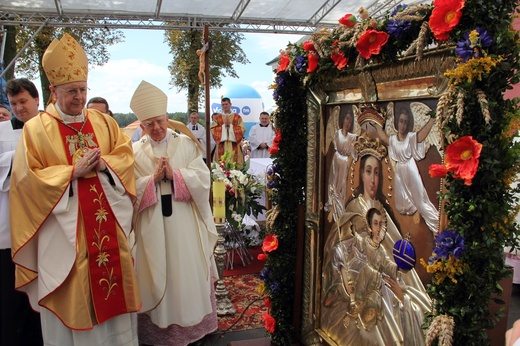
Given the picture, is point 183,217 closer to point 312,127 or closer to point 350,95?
point 312,127

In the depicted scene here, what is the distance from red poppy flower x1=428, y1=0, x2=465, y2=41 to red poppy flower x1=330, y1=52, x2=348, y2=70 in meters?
0.69

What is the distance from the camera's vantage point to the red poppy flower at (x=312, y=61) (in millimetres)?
2590

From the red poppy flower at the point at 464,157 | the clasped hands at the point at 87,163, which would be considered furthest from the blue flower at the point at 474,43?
the clasped hands at the point at 87,163

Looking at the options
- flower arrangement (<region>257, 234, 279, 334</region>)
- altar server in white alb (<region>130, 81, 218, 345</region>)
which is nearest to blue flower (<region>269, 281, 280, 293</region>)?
flower arrangement (<region>257, 234, 279, 334</region>)

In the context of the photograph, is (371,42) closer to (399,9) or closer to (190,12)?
(399,9)

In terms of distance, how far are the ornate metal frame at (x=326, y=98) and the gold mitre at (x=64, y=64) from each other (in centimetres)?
161

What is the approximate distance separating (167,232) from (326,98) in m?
1.68

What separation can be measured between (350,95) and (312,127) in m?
0.47

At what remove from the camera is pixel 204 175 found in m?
3.64

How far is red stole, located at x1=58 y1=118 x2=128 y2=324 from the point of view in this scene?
2.92 m

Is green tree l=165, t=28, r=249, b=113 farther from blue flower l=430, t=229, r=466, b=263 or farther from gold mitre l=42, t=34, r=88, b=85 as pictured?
blue flower l=430, t=229, r=466, b=263

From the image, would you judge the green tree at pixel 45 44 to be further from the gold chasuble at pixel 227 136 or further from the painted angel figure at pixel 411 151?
the painted angel figure at pixel 411 151

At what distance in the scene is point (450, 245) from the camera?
162 centimetres

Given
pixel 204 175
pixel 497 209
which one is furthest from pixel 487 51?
pixel 204 175
